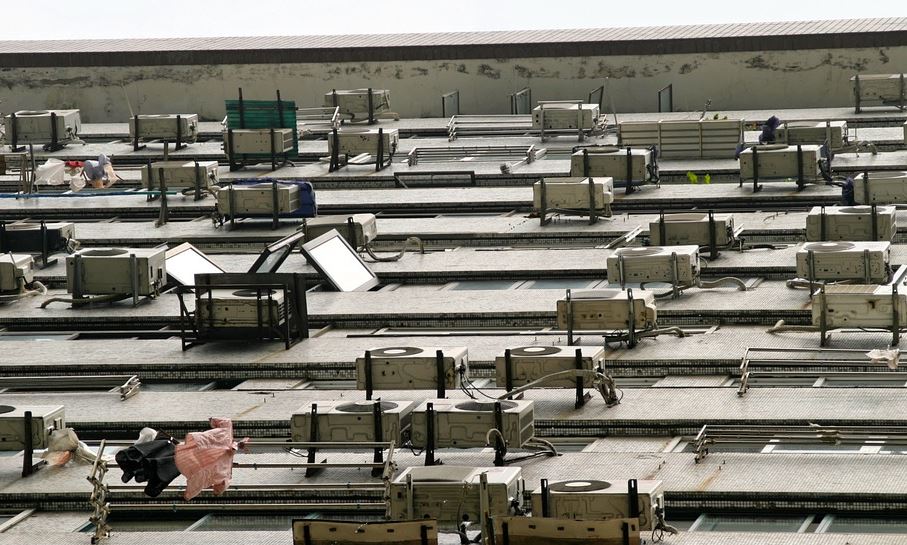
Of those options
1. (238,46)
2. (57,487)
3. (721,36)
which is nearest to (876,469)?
(57,487)

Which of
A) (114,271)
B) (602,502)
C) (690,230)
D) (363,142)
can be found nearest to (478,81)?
(363,142)

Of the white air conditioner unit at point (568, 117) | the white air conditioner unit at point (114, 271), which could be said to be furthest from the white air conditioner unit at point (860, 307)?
the white air conditioner unit at point (568, 117)

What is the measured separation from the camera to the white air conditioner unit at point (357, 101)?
181 ft

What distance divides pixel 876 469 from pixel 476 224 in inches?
758

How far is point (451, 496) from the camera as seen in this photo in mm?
20266

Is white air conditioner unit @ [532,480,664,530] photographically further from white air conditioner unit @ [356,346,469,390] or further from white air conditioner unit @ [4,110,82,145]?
white air conditioner unit @ [4,110,82,145]

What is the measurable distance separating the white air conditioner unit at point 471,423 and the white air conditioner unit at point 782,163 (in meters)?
19.1

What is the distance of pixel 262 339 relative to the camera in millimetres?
30266

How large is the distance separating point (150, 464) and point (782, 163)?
23.0 metres

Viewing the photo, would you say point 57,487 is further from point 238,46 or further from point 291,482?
point 238,46

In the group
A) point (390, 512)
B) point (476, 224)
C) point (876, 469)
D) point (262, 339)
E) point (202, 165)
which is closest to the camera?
point (390, 512)

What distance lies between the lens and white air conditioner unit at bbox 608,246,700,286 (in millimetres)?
30938

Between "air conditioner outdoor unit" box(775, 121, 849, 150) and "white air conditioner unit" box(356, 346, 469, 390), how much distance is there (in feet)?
66.9

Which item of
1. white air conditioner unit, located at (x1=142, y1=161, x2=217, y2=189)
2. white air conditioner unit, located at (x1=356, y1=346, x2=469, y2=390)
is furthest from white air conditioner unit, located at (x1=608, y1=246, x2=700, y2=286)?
white air conditioner unit, located at (x1=142, y1=161, x2=217, y2=189)
